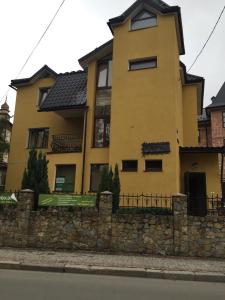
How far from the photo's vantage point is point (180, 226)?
34.8ft

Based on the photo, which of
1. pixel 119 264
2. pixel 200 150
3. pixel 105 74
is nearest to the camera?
pixel 119 264

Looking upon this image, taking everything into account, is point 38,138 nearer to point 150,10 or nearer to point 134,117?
point 134,117

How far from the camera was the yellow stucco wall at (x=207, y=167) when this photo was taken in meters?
16.7

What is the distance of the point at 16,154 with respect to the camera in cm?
2103

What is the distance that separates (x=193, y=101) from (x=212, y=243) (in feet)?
38.0

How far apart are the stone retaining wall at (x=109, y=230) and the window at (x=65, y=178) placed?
18.1 ft

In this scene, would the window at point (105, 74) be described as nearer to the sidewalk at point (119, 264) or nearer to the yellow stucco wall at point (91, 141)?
the yellow stucco wall at point (91, 141)

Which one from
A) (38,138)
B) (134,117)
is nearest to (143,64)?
(134,117)

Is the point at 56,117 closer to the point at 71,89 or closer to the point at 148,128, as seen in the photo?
the point at 71,89

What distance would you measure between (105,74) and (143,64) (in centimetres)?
267

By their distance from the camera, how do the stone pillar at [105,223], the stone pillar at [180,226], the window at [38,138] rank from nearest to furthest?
the stone pillar at [180,226] < the stone pillar at [105,223] < the window at [38,138]

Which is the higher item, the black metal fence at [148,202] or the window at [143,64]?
the window at [143,64]

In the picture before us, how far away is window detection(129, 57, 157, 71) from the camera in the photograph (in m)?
16.7

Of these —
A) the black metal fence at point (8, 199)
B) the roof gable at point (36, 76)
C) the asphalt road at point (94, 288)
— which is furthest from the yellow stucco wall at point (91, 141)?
the asphalt road at point (94, 288)
